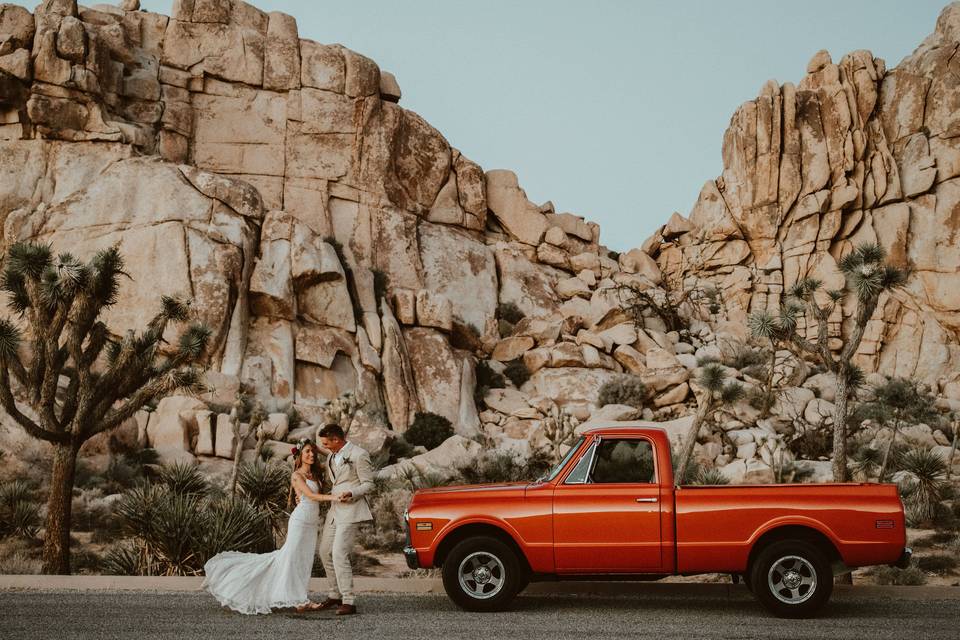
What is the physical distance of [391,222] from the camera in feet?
144

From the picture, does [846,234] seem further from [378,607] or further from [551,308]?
[378,607]

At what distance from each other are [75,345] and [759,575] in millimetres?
11290

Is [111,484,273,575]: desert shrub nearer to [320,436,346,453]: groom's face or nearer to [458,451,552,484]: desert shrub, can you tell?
[320,436,346,453]: groom's face

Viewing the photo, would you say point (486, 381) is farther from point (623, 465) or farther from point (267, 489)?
point (623, 465)

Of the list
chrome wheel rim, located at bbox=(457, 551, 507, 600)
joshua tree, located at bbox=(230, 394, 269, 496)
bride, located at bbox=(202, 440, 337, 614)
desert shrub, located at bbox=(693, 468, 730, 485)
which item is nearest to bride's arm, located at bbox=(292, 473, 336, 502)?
bride, located at bbox=(202, 440, 337, 614)

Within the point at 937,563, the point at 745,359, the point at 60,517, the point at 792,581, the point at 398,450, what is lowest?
the point at 937,563

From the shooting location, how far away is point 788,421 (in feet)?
114

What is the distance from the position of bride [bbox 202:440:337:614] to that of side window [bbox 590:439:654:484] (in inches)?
106

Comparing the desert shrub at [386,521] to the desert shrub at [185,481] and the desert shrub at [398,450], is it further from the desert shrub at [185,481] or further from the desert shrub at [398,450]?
the desert shrub at [398,450]

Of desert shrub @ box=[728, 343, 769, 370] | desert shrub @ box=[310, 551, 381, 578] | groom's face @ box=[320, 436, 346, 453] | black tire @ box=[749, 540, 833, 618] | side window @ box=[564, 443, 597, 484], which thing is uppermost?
desert shrub @ box=[728, 343, 769, 370]

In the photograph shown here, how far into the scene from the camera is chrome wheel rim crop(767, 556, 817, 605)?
28.0 ft

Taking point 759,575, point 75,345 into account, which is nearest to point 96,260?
point 75,345

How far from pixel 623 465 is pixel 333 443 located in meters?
3.04

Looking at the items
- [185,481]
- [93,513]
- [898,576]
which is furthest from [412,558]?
[93,513]
